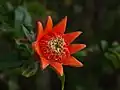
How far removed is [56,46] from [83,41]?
93 centimetres

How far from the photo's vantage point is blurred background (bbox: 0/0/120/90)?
155 cm

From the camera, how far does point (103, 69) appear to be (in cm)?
A: 194

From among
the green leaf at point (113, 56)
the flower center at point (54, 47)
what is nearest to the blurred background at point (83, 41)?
the green leaf at point (113, 56)

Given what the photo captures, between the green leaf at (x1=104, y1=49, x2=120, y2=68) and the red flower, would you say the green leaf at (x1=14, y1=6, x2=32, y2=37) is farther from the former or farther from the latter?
the green leaf at (x1=104, y1=49, x2=120, y2=68)

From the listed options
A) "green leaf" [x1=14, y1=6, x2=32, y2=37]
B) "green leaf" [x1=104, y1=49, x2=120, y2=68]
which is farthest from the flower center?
"green leaf" [x1=104, y1=49, x2=120, y2=68]

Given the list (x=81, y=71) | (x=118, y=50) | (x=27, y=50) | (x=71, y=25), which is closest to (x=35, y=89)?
(x=81, y=71)

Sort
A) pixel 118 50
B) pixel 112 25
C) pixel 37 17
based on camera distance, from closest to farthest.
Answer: pixel 118 50, pixel 37 17, pixel 112 25

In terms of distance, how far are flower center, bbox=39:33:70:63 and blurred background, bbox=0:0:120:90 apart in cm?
22

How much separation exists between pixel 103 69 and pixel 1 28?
82 centimetres

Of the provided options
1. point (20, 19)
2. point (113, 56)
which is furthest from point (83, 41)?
point (20, 19)

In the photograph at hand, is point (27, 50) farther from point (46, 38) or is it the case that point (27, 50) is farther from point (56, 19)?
point (56, 19)

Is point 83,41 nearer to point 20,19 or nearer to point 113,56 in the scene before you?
point 113,56

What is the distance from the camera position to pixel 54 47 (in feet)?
3.75

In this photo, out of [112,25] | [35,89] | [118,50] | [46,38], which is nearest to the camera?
[46,38]
